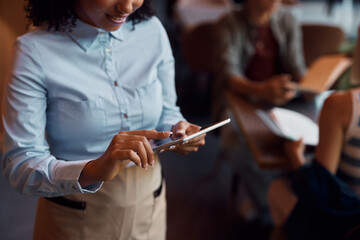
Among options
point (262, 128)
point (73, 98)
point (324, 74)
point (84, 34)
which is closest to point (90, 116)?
point (73, 98)

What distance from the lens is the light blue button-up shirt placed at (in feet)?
2.37

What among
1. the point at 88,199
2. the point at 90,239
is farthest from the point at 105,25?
the point at 90,239

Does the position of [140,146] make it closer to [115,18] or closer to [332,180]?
[115,18]

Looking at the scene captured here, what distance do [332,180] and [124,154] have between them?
75 cm

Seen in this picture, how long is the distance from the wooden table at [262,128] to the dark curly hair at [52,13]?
869mm

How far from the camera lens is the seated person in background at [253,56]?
204 centimetres

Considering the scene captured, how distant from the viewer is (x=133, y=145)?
651mm

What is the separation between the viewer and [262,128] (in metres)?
1.56

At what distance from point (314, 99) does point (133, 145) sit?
1.32 meters

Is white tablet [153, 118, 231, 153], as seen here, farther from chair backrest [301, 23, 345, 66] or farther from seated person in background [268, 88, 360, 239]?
chair backrest [301, 23, 345, 66]

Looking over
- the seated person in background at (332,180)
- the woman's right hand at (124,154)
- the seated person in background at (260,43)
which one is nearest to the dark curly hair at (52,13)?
the woman's right hand at (124,154)

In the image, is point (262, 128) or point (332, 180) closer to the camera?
point (332, 180)

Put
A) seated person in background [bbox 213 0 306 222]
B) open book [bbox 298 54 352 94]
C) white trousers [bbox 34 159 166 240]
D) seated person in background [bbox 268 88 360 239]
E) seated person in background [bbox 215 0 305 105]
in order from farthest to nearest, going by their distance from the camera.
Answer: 1. seated person in background [bbox 215 0 305 105]
2. seated person in background [bbox 213 0 306 222]
3. open book [bbox 298 54 352 94]
4. seated person in background [bbox 268 88 360 239]
5. white trousers [bbox 34 159 166 240]

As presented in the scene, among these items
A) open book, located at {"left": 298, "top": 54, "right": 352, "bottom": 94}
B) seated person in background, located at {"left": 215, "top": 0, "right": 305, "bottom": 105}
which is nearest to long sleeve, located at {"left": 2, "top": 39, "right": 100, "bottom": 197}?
open book, located at {"left": 298, "top": 54, "right": 352, "bottom": 94}
